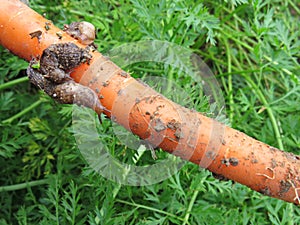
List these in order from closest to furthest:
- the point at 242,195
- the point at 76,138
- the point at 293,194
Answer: the point at 293,194
the point at 76,138
the point at 242,195

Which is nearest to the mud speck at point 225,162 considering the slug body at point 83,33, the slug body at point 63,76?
the slug body at point 63,76

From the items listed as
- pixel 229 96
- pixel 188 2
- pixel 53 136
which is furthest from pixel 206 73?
pixel 53 136

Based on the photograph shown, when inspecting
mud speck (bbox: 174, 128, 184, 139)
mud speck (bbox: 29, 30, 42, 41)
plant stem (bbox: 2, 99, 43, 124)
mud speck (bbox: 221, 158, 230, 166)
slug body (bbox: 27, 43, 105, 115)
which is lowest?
plant stem (bbox: 2, 99, 43, 124)

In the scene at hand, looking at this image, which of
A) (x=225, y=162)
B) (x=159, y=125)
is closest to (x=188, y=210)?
(x=225, y=162)

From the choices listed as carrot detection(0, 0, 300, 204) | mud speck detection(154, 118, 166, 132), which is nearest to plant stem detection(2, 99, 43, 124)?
carrot detection(0, 0, 300, 204)

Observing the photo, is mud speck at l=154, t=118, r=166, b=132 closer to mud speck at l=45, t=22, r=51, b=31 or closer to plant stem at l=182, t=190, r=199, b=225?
mud speck at l=45, t=22, r=51, b=31

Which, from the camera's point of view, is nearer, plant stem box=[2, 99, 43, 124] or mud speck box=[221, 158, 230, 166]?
mud speck box=[221, 158, 230, 166]

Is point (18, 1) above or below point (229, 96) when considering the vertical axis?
above

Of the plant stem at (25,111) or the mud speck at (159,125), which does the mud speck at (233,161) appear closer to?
the mud speck at (159,125)

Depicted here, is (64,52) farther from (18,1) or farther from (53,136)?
(53,136)
